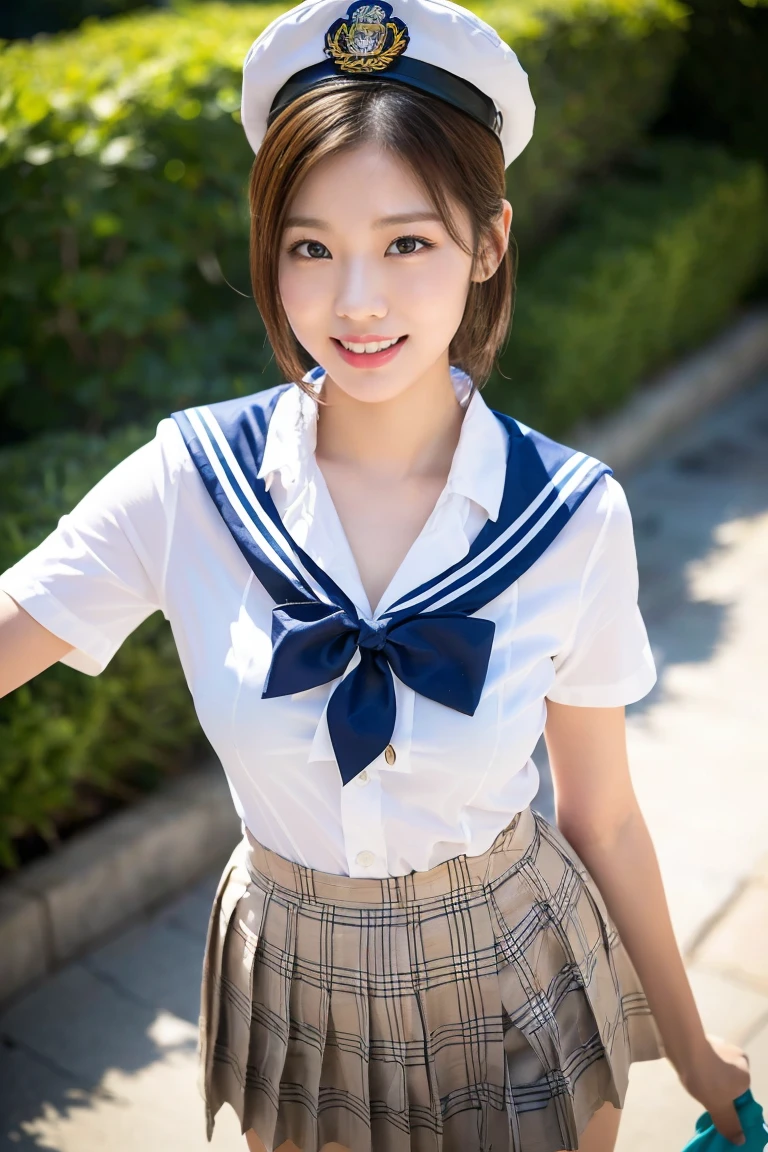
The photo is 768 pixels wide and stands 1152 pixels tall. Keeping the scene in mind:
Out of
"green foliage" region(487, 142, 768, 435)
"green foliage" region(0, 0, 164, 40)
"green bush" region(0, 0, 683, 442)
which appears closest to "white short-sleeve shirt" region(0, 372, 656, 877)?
"green bush" region(0, 0, 683, 442)

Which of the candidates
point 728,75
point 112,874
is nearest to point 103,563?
point 112,874

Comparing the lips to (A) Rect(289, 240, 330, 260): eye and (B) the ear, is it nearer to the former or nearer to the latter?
(A) Rect(289, 240, 330, 260): eye

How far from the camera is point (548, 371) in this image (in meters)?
5.21

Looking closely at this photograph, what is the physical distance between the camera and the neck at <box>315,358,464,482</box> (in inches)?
62.2

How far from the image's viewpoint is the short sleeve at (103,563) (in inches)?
55.9

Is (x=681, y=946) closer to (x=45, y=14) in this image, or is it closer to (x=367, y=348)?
(x=367, y=348)

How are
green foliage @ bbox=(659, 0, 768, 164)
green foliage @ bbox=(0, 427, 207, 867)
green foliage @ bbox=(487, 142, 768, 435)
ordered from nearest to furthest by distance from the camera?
1. green foliage @ bbox=(0, 427, 207, 867)
2. green foliage @ bbox=(487, 142, 768, 435)
3. green foliage @ bbox=(659, 0, 768, 164)

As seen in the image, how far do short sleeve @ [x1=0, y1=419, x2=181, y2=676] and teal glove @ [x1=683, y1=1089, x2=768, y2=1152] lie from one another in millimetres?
1023

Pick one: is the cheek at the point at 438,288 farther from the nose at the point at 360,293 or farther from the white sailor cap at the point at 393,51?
the white sailor cap at the point at 393,51

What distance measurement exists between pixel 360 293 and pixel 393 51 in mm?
279

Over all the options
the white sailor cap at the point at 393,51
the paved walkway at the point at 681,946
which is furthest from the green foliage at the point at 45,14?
the white sailor cap at the point at 393,51

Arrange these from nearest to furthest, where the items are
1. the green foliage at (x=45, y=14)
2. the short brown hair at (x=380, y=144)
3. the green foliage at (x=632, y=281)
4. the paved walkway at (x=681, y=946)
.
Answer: the short brown hair at (x=380, y=144) → the paved walkway at (x=681, y=946) → the green foliage at (x=632, y=281) → the green foliage at (x=45, y=14)

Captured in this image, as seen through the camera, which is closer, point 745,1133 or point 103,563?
point 103,563

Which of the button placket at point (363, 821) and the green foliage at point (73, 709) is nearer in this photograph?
the button placket at point (363, 821)
